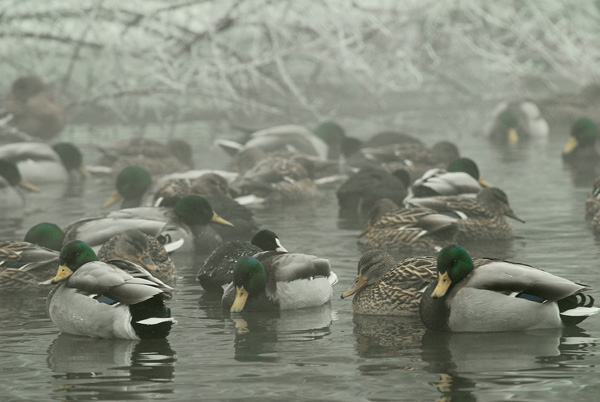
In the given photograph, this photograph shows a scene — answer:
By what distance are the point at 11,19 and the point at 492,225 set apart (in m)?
11.8

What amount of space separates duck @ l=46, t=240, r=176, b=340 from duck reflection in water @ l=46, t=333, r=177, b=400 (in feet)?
0.26

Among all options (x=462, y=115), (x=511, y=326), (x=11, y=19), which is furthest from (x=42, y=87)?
(x=511, y=326)

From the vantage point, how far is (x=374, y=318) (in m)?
7.96

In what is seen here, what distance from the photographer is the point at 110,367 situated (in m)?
6.75

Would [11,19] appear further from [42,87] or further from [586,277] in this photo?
[586,277]

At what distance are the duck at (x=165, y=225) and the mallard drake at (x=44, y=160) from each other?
234 inches

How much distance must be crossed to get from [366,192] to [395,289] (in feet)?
17.4

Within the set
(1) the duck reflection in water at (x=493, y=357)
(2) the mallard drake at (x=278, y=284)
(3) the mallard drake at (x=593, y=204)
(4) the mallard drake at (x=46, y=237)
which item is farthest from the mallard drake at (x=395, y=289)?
(3) the mallard drake at (x=593, y=204)

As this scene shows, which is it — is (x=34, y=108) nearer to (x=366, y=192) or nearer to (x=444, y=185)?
(x=366, y=192)

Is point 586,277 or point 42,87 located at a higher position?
point 42,87

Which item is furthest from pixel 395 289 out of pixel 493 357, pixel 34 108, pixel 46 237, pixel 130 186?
pixel 34 108

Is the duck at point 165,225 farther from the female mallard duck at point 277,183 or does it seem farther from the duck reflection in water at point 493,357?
the duck reflection in water at point 493,357

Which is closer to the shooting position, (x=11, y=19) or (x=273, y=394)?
(x=273, y=394)

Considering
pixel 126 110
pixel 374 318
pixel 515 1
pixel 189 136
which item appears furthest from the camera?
pixel 515 1
